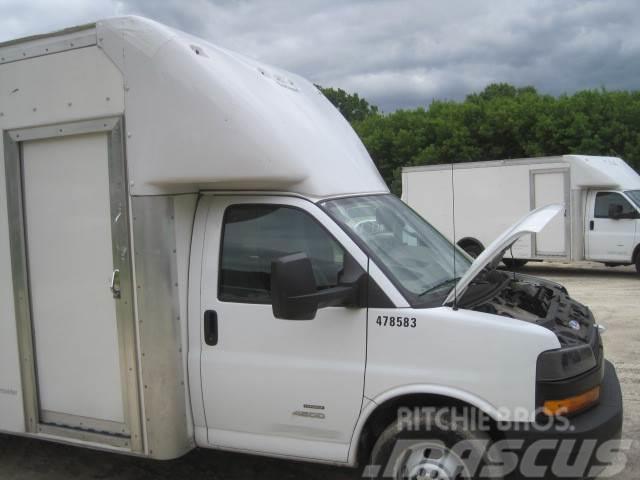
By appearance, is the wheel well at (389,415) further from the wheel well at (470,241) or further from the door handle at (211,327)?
the wheel well at (470,241)

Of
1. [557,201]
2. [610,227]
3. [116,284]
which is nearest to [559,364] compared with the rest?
[116,284]

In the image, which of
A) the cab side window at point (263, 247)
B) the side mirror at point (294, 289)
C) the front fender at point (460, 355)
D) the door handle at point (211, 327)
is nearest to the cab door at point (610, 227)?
the front fender at point (460, 355)

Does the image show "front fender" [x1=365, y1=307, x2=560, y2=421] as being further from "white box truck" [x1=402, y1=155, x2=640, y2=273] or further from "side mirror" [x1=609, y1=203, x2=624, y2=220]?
"side mirror" [x1=609, y1=203, x2=624, y2=220]

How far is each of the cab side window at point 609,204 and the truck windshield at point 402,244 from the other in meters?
10.6

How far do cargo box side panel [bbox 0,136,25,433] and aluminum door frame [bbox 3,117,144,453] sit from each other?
5 cm

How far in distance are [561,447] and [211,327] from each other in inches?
80.5

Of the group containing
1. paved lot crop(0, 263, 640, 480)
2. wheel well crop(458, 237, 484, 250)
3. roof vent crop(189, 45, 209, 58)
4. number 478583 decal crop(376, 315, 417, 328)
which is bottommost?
paved lot crop(0, 263, 640, 480)

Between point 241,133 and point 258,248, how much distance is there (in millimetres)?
697

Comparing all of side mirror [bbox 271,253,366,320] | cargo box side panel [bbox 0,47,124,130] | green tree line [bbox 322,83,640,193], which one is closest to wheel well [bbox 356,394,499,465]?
side mirror [bbox 271,253,366,320]

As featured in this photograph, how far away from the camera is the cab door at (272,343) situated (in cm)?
351

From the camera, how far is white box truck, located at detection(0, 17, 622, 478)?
10.8 feet

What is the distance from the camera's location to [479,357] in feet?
10.6

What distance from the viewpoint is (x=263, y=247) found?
3807mm

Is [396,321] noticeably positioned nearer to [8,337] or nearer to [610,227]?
[8,337]
